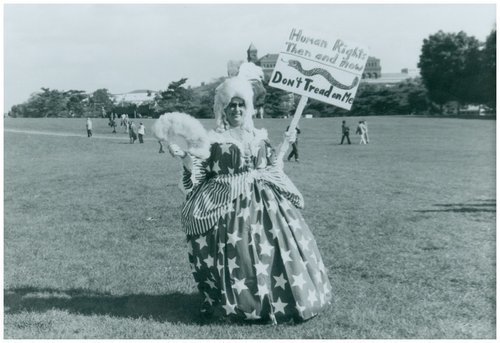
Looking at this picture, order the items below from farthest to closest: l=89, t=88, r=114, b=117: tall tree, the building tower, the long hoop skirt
→ l=89, t=88, r=114, b=117: tall tree, the building tower, the long hoop skirt

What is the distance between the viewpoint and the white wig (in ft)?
16.4

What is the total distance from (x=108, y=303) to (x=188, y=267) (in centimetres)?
145

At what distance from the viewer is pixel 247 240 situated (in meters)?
4.90

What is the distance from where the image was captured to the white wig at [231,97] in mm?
4988

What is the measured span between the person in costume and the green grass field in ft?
0.80

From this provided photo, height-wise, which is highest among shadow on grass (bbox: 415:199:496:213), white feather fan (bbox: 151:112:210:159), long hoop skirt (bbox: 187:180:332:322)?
white feather fan (bbox: 151:112:210:159)

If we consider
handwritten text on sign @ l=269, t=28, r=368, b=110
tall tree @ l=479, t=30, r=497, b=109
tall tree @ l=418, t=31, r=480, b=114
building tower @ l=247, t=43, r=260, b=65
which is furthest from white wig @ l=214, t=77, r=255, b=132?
tall tree @ l=418, t=31, r=480, b=114

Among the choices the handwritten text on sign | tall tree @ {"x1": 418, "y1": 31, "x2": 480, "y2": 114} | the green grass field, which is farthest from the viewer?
tall tree @ {"x1": 418, "y1": 31, "x2": 480, "y2": 114}

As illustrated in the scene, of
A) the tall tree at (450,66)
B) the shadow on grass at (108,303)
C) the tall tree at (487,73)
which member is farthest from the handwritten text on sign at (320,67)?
the tall tree at (450,66)

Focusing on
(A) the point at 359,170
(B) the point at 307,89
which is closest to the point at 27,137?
(A) the point at 359,170

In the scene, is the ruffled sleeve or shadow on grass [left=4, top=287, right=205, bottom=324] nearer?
the ruffled sleeve

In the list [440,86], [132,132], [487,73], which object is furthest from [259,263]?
[440,86]

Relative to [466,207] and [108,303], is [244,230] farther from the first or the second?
[466,207]

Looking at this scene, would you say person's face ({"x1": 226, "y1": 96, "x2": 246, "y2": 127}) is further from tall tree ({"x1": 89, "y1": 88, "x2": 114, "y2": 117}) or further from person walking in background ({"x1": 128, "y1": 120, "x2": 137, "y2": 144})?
tall tree ({"x1": 89, "y1": 88, "x2": 114, "y2": 117})
